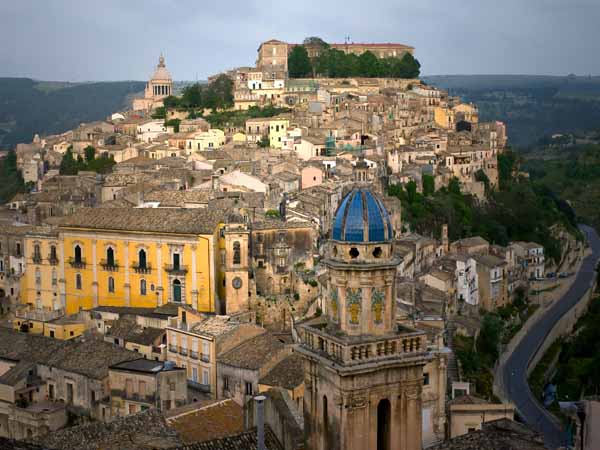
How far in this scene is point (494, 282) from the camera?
47.8m

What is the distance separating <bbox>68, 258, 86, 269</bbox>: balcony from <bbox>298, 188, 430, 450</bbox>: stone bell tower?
22370mm

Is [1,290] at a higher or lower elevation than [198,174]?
lower

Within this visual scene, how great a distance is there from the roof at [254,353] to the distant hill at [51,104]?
91707 millimetres

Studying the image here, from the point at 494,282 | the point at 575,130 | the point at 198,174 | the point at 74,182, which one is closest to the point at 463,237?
the point at 494,282

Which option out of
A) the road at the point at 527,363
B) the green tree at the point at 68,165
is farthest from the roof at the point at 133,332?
the green tree at the point at 68,165

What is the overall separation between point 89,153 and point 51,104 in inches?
3553

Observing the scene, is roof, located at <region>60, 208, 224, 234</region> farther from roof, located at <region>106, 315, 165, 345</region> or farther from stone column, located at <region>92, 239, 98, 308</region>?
roof, located at <region>106, 315, 165, 345</region>

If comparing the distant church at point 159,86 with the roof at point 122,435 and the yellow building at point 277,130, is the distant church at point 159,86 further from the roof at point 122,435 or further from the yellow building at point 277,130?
the roof at point 122,435

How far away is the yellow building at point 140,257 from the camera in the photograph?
3309cm

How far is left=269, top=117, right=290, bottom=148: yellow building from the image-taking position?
56344 mm

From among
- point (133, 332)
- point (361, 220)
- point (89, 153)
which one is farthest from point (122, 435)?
point (89, 153)

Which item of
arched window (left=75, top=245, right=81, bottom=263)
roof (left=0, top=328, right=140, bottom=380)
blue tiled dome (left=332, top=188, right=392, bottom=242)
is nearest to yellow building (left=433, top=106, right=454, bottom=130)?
arched window (left=75, top=245, right=81, bottom=263)

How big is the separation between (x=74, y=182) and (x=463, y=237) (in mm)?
A: 21231

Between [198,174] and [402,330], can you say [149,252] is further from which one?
[402,330]
